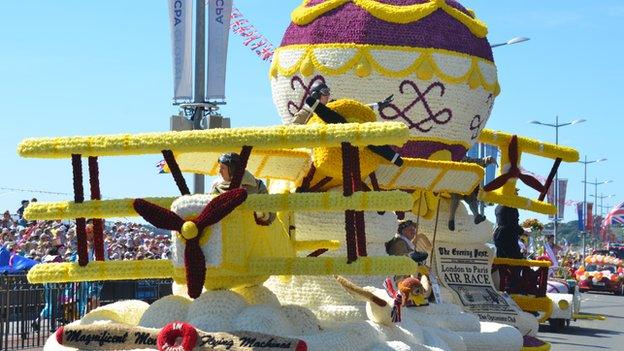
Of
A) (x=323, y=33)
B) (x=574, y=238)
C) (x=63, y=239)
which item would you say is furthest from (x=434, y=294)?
(x=574, y=238)

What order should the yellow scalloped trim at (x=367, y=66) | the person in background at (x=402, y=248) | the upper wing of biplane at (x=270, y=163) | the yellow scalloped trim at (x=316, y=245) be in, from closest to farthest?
the yellow scalloped trim at (x=316, y=245), the upper wing of biplane at (x=270, y=163), the person in background at (x=402, y=248), the yellow scalloped trim at (x=367, y=66)

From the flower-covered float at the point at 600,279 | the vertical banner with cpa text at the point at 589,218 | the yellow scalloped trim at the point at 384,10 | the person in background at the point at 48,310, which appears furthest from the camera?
the vertical banner with cpa text at the point at 589,218

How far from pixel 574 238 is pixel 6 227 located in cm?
16436

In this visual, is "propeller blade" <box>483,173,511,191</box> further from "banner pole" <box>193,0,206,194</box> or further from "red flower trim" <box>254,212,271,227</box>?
"red flower trim" <box>254,212,271,227</box>

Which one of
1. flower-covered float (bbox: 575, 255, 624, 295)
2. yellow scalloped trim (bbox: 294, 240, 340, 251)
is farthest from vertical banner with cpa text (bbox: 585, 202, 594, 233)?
yellow scalloped trim (bbox: 294, 240, 340, 251)

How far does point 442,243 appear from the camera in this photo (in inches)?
532

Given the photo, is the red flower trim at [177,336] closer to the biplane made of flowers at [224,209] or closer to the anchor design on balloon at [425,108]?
the biplane made of flowers at [224,209]

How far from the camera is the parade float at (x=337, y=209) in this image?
23.0ft

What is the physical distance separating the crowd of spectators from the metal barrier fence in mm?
887

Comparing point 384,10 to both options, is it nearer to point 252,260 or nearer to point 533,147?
point 533,147

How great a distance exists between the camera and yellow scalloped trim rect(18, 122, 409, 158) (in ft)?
22.7

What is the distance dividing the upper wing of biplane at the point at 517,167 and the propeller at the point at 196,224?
704 cm

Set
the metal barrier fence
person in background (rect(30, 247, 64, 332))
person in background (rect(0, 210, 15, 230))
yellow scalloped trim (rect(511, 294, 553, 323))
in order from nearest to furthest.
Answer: the metal barrier fence
yellow scalloped trim (rect(511, 294, 553, 323))
person in background (rect(30, 247, 64, 332))
person in background (rect(0, 210, 15, 230))

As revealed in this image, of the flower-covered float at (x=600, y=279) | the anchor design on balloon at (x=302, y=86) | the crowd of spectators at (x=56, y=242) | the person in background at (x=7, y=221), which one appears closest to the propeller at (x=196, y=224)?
the anchor design on balloon at (x=302, y=86)
